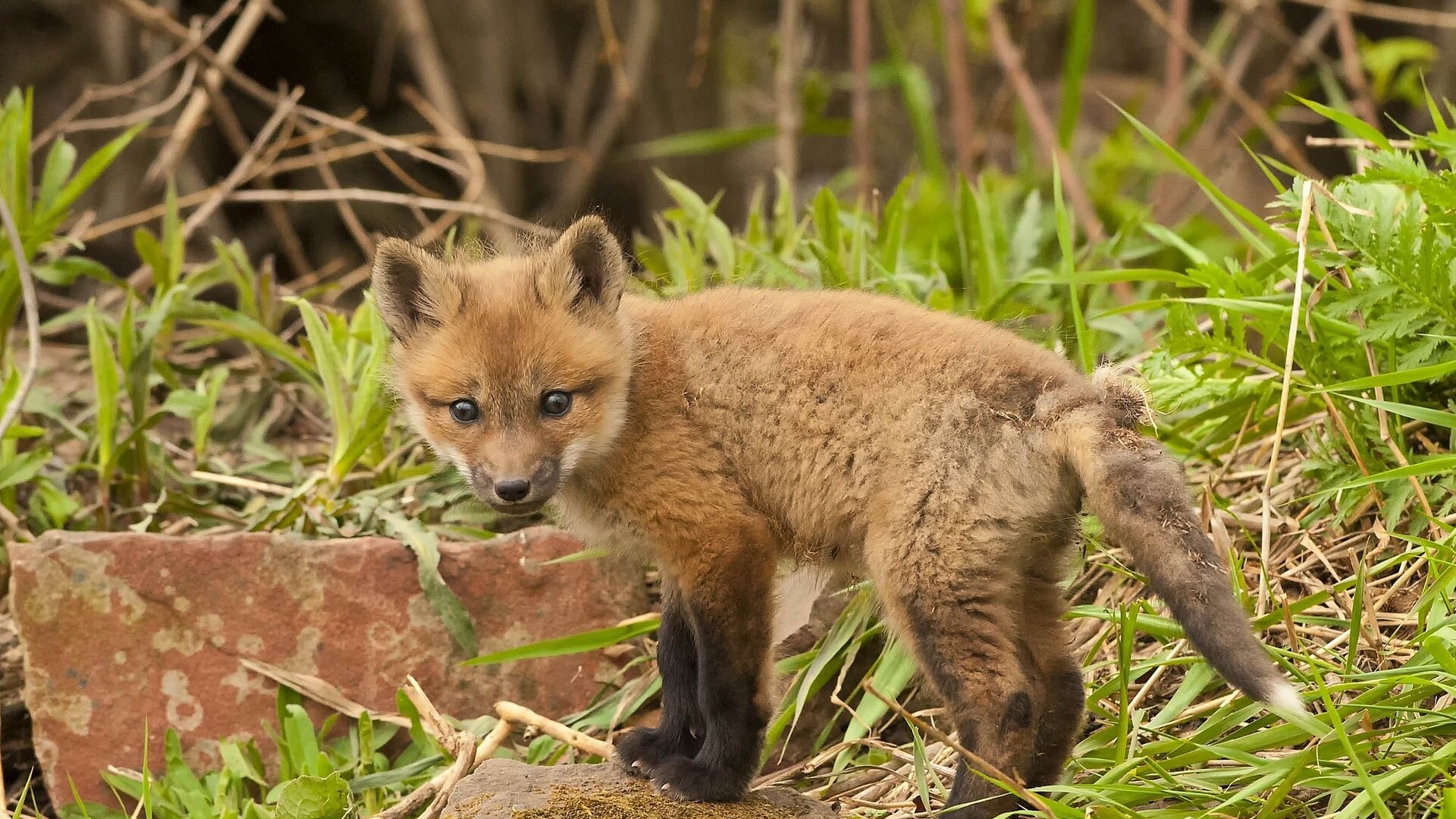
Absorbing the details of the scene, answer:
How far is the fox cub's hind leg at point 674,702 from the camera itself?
374cm

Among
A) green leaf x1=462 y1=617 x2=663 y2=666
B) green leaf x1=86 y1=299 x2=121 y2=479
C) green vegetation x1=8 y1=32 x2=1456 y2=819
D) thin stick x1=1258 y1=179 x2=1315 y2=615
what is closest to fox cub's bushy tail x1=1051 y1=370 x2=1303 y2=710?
green vegetation x1=8 y1=32 x2=1456 y2=819

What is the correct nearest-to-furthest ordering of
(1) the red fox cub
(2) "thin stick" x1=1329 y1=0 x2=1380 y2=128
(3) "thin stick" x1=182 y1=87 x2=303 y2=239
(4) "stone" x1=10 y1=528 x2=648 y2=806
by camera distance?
(1) the red fox cub, (4) "stone" x1=10 y1=528 x2=648 y2=806, (3) "thin stick" x1=182 y1=87 x2=303 y2=239, (2) "thin stick" x1=1329 y1=0 x2=1380 y2=128

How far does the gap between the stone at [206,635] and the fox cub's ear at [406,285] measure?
82 cm

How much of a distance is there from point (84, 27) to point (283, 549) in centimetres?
657

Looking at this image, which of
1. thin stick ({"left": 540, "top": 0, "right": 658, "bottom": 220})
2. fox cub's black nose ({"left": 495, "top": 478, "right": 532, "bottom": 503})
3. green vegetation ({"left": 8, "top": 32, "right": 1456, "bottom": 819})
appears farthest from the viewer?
thin stick ({"left": 540, "top": 0, "right": 658, "bottom": 220})

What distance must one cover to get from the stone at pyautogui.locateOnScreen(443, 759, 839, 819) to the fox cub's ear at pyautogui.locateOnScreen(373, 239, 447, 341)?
1260mm

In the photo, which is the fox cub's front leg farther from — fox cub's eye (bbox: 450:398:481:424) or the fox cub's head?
fox cub's eye (bbox: 450:398:481:424)

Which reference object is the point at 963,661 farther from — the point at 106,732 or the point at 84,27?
the point at 84,27

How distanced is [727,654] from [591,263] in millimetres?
1207

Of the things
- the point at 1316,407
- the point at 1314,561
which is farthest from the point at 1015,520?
the point at 1316,407

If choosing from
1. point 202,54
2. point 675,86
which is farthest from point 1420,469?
point 675,86

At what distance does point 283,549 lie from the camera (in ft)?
14.4

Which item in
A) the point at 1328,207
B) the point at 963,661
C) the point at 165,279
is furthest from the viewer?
the point at 165,279

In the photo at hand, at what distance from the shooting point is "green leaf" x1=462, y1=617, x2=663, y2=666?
416cm
